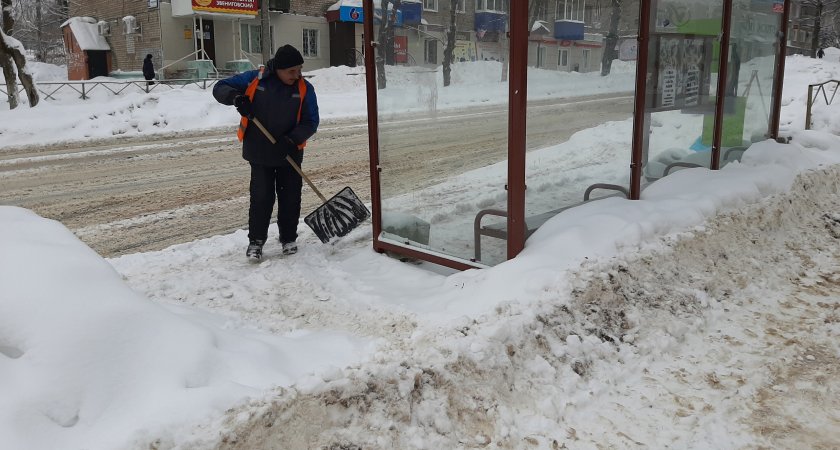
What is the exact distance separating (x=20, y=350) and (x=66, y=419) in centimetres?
39

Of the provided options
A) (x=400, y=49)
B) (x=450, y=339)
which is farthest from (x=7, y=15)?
(x=450, y=339)

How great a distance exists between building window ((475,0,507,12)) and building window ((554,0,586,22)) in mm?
589

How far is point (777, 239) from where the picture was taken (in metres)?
5.91

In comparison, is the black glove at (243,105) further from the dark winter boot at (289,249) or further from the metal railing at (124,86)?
the metal railing at (124,86)

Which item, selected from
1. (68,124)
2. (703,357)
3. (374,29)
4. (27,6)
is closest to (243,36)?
(68,124)

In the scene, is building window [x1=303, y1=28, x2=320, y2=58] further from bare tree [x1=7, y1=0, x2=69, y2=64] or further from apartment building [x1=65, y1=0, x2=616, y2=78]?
bare tree [x1=7, y1=0, x2=69, y2=64]

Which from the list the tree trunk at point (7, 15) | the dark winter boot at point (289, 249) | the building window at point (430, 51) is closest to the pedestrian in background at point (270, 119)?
the dark winter boot at point (289, 249)

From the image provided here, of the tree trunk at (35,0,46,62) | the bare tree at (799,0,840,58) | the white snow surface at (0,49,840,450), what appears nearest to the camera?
the white snow surface at (0,49,840,450)

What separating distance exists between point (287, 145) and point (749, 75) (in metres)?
5.16

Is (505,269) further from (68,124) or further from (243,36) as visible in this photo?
(243,36)

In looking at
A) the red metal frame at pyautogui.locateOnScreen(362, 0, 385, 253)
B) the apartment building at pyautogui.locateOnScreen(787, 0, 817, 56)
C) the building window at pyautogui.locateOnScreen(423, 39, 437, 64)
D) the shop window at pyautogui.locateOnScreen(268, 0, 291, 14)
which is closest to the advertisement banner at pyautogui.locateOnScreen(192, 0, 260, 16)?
the shop window at pyautogui.locateOnScreen(268, 0, 291, 14)

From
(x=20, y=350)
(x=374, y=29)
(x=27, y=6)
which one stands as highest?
(x=27, y=6)

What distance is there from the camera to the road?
16.8 ft

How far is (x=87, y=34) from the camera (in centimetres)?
3419
